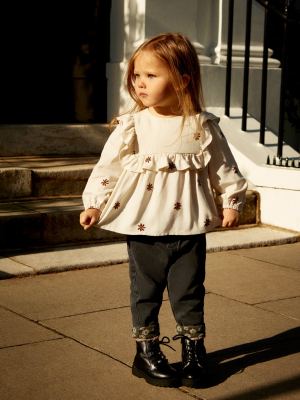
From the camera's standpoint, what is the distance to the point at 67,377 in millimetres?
2500

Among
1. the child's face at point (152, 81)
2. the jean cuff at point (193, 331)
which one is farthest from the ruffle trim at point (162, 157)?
the jean cuff at point (193, 331)

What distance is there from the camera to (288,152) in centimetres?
598

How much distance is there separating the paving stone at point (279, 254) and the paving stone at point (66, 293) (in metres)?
1.16

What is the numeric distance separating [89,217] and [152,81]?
647 millimetres

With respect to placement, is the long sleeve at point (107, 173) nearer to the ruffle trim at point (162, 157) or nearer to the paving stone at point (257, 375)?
the ruffle trim at point (162, 157)

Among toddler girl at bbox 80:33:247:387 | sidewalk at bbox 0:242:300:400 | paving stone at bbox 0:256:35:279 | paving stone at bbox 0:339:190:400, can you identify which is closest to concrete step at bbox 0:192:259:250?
paving stone at bbox 0:256:35:279

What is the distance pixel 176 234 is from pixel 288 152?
3.81 metres

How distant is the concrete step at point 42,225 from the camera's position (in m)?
4.17

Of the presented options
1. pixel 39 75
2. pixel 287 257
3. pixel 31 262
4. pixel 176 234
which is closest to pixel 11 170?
pixel 31 262

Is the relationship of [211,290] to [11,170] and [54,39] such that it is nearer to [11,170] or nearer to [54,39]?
[11,170]

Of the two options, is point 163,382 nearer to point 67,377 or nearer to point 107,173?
point 67,377

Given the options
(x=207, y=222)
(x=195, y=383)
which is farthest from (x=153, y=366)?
(x=207, y=222)

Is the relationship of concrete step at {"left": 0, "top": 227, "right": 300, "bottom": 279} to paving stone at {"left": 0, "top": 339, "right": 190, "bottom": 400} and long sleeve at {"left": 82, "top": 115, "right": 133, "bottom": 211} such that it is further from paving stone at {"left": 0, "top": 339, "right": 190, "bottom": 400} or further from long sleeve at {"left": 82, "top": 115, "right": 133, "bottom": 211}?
long sleeve at {"left": 82, "top": 115, "right": 133, "bottom": 211}

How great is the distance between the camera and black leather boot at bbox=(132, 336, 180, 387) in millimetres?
2484
